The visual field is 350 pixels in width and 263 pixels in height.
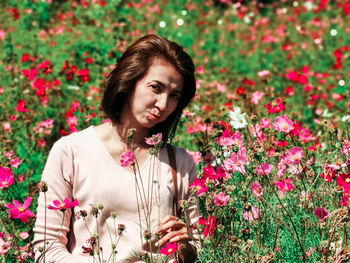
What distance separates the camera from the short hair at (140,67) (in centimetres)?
210

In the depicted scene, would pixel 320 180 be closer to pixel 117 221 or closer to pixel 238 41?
pixel 117 221

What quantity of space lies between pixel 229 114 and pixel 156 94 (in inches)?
13.7

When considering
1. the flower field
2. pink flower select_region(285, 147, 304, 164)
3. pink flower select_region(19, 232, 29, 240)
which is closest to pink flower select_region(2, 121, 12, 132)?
the flower field

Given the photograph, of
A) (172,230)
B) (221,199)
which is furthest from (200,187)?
(172,230)

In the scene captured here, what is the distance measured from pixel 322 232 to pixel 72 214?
1.01 m

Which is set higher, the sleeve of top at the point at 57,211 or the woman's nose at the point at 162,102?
the woman's nose at the point at 162,102

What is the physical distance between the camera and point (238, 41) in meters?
6.48

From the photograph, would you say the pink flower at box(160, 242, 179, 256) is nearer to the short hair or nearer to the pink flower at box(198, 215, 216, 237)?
the pink flower at box(198, 215, 216, 237)

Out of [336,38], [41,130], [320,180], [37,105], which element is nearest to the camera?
[320,180]

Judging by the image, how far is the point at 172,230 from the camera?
6.29ft

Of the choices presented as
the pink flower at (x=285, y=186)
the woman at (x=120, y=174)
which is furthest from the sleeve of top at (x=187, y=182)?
the pink flower at (x=285, y=186)

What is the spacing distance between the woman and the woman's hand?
10 millimetres

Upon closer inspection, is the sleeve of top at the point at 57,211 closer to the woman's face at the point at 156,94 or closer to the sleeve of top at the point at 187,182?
the woman's face at the point at 156,94

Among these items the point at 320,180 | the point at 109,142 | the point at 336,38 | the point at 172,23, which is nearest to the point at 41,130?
the point at 109,142
